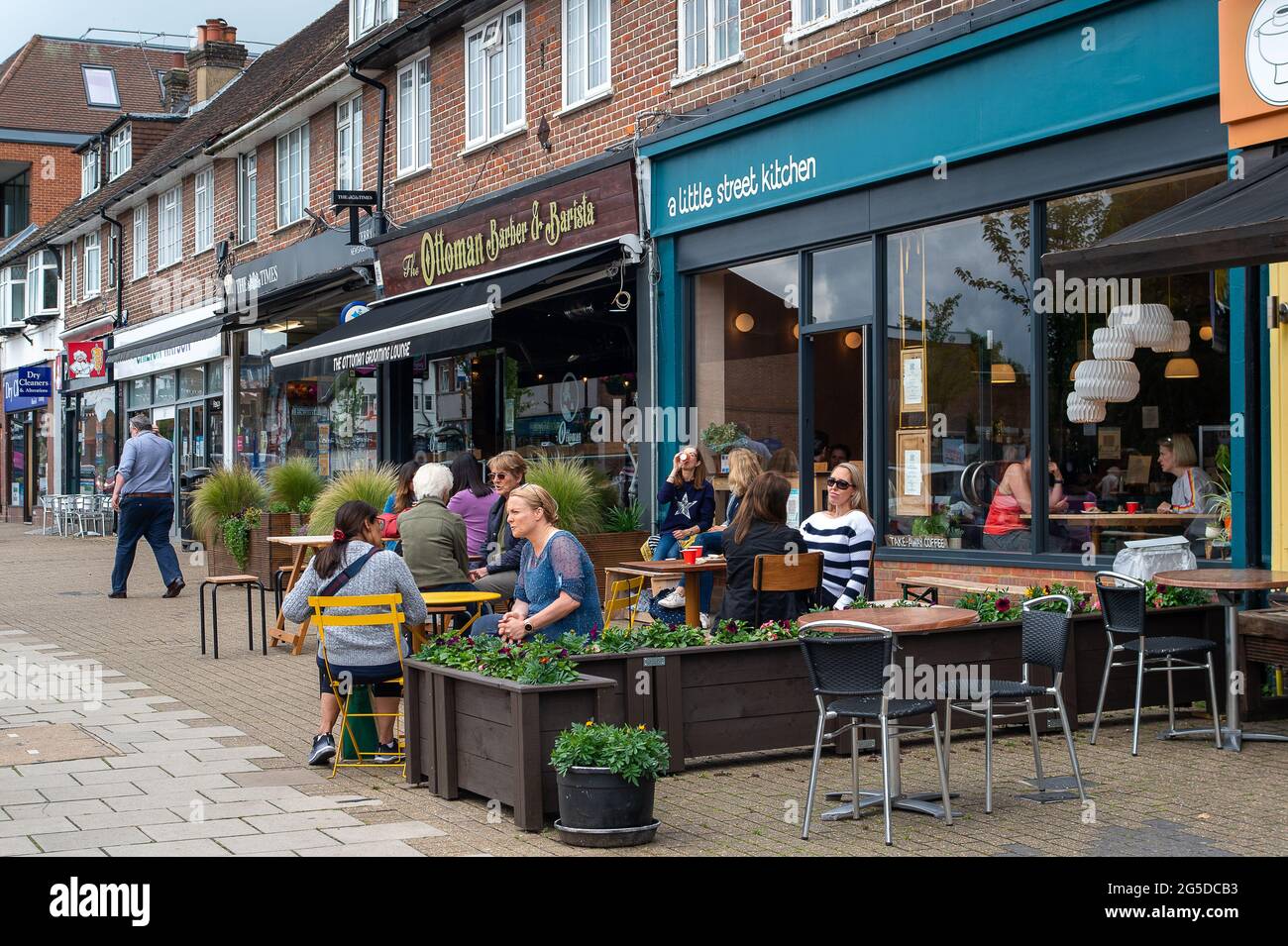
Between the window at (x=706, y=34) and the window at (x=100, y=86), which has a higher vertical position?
the window at (x=100, y=86)

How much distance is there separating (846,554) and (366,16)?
15.9m

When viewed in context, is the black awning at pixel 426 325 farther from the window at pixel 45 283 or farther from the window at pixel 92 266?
the window at pixel 45 283

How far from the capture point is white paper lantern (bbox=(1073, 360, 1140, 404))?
10.1 meters

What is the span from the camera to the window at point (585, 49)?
50.5 ft

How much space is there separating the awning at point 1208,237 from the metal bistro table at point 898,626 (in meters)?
2.10

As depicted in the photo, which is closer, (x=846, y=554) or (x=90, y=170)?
(x=846, y=554)

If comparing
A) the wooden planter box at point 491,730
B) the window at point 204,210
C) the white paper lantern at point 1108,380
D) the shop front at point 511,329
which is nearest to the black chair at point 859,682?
the wooden planter box at point 491,730

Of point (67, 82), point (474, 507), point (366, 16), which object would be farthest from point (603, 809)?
point (67, 82)

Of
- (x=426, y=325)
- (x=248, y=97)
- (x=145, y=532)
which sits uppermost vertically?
(x=248, y=97)

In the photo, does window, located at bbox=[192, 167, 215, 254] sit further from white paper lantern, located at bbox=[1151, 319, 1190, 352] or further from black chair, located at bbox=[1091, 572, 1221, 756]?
black chair, located at bbox=[1091, 572, 1221, 756]

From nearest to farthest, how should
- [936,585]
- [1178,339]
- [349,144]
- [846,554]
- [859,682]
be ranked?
[859,682]
[846,554]
[1178,339]
[936,585]
[349,144]

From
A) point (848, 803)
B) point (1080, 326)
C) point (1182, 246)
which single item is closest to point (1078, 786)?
point (848, 803)

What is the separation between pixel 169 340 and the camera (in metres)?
27.4

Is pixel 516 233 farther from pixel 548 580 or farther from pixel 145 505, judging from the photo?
pixel 548 580
